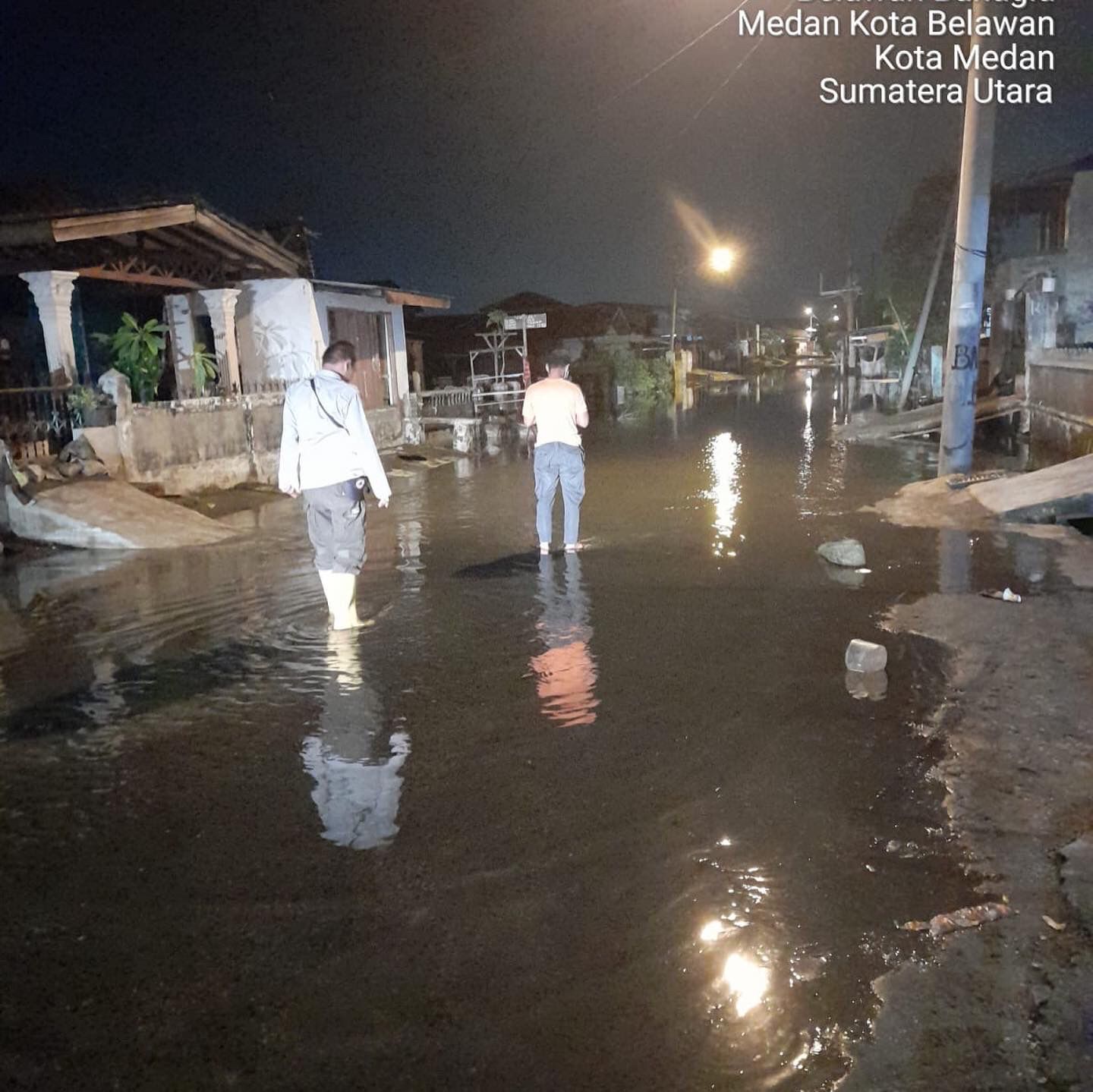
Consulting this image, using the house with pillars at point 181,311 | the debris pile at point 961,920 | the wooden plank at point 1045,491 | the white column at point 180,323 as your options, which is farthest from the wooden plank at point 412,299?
the debris pile at point 961,920

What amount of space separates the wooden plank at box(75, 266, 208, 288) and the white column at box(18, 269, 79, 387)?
20.2 inches

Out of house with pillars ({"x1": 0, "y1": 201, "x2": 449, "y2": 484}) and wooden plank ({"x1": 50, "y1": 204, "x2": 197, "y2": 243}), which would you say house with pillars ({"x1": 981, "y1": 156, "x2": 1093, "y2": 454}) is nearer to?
house with pillars ({"x1": 0, "y1": 201, "x2": 449, "y2": 484})

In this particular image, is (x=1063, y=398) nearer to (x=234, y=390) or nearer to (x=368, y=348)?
(x=234, y=390)

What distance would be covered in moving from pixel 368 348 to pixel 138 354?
9083mm

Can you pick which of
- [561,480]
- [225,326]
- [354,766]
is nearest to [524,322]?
[225,326]

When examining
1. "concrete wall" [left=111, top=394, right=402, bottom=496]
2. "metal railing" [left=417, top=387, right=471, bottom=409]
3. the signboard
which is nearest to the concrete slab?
"concrete wall" [left=111, top=394, right=402, bottom=496]

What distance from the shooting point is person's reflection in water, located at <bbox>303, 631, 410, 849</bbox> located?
13.0 ft

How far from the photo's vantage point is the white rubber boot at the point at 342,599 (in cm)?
688

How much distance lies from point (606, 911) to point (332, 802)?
4.83 feet

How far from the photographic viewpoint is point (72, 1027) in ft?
9.06

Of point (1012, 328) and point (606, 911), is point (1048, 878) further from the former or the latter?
point (1012, 328)

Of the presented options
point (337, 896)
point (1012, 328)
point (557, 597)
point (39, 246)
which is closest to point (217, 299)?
point (39, 246)

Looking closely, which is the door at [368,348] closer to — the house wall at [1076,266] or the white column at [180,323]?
the white column at [180,323]

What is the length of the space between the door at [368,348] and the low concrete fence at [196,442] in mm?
5384
